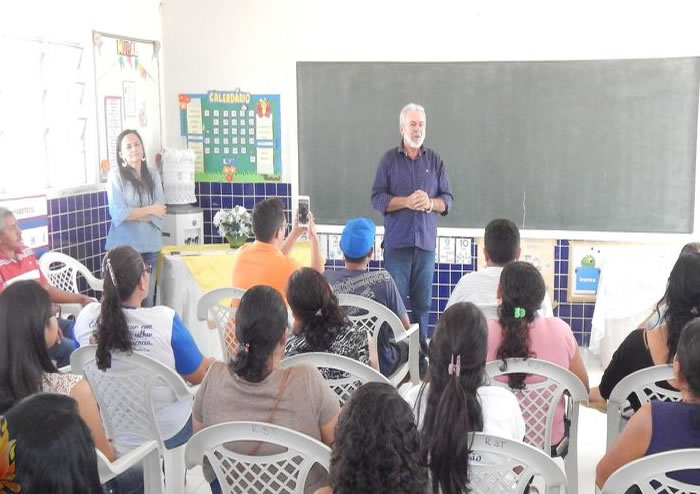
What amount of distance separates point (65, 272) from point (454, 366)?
12.0 feet

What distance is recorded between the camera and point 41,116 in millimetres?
5168

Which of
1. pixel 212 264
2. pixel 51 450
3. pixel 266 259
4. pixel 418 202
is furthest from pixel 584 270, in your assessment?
pixel 51 450

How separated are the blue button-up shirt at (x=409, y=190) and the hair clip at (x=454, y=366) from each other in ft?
10.1

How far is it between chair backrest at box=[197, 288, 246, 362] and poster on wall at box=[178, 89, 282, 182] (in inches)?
103

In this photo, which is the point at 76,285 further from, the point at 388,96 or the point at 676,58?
the point at 676,58

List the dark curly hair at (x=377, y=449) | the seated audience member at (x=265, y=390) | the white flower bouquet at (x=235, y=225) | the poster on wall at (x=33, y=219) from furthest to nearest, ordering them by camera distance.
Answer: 1. the white flower bouquet at (x=235, y=225)
2. the poster on wall at (x=33, y=219)
3. the seated audience member at (x=265, y=390)
4. the dark curly hair at (x=377, y=449)

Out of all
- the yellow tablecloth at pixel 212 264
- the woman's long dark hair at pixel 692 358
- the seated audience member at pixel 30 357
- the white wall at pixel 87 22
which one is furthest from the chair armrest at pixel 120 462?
the white wall at pixel 87 22

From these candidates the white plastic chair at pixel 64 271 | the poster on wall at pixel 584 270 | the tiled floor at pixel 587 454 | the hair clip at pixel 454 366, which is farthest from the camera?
the poster on wall at pixel 584 270

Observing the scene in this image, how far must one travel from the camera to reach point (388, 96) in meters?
6.09

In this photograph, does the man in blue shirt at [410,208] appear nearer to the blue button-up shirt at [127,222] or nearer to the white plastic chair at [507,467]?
the blue button-up shirt at [127,222]

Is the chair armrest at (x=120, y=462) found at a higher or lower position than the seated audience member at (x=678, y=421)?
lower

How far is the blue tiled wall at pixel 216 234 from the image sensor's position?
5414mm

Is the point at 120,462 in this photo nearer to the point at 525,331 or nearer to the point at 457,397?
the point at 457,397

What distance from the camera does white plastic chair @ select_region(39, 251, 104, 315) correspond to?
5039 millimetres
